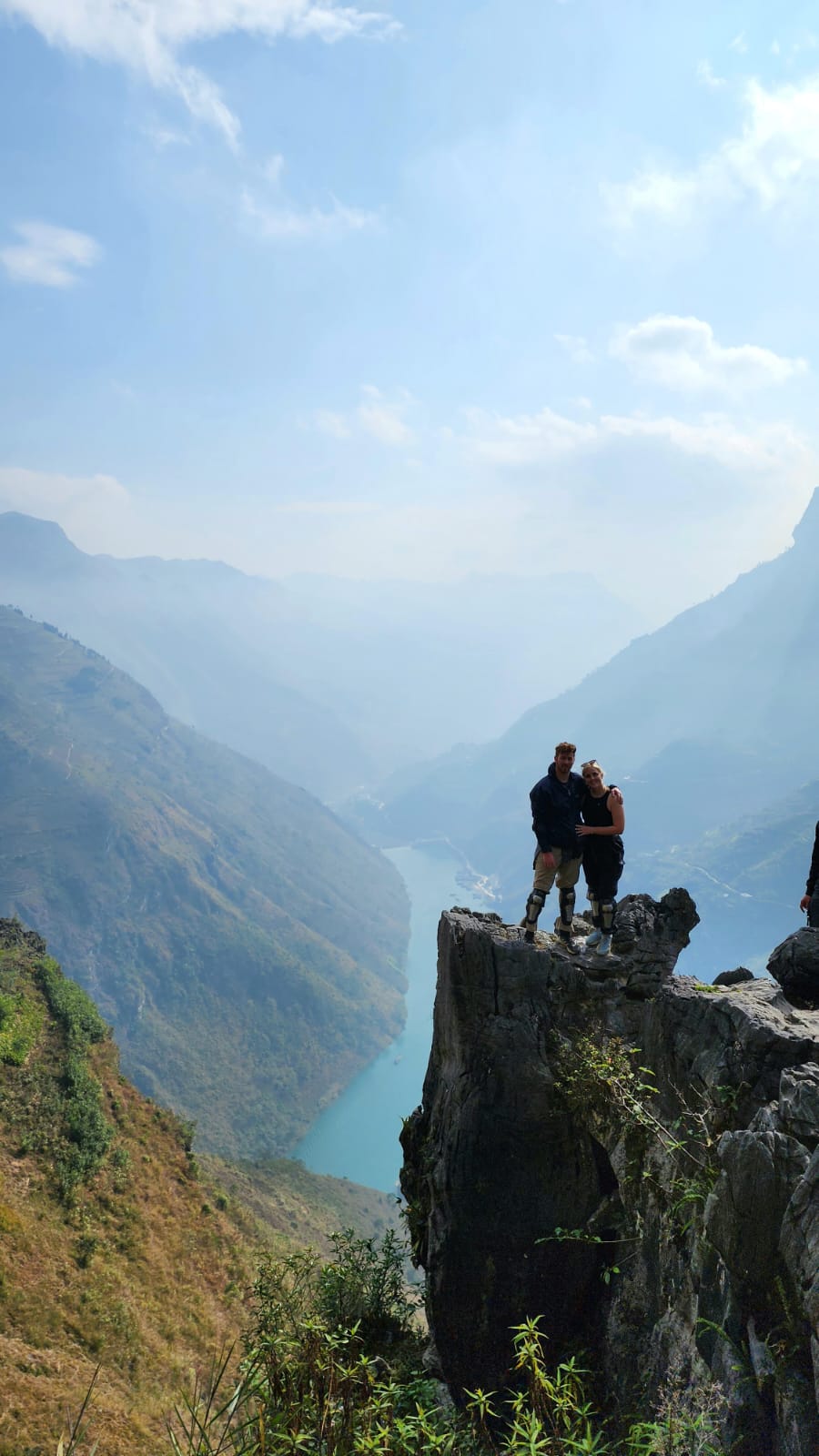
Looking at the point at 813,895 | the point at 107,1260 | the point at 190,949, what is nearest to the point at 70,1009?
the point at 107,1260

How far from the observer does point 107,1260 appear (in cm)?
2692

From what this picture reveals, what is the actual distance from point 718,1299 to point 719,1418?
767 millimetres

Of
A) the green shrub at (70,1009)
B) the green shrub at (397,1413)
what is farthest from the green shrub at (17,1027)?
the green shrub at (397,1413)

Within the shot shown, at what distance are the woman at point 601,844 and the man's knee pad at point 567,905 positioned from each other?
1.81 feet

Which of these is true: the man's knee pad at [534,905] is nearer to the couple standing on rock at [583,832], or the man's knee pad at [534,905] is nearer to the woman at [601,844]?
the couple standing on rock at [583,832]

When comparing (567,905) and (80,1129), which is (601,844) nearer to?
(567,905)

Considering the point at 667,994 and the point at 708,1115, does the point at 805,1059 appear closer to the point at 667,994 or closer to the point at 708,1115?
the point at 708,1115

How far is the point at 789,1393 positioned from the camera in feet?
15.1

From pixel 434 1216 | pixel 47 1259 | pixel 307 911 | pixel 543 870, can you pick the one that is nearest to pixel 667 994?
pixel 543 870

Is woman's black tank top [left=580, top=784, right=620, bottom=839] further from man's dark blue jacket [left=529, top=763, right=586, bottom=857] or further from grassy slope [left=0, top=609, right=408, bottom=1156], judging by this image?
grassy slope [left=0, top=609, right=408, bottom=1156]

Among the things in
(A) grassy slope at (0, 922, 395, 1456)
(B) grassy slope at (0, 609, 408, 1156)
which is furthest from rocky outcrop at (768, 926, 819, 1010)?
(B) grassy slope at (0, 609, 408, 1156)

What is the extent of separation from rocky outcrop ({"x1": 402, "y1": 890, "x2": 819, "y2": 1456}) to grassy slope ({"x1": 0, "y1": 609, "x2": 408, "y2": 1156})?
337 feet

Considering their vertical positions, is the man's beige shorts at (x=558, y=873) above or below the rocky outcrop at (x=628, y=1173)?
above

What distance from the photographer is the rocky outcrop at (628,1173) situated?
5.01 m
